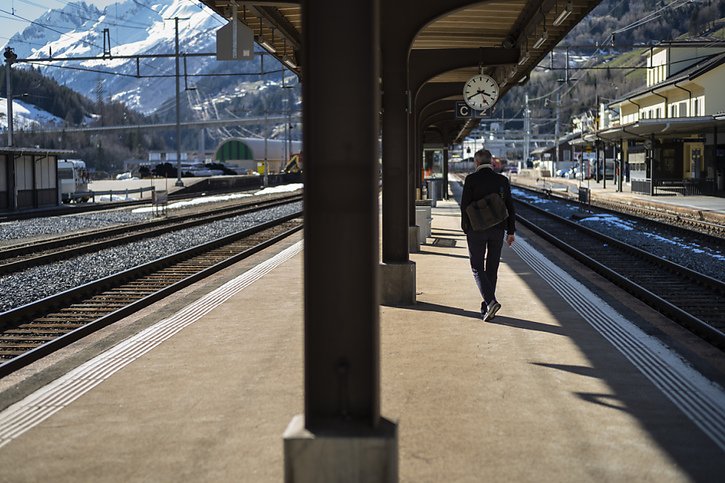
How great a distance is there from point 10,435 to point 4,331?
5.10 metres

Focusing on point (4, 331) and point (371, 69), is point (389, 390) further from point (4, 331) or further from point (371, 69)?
point (4, 331)

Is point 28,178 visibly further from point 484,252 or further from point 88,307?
point 484,252

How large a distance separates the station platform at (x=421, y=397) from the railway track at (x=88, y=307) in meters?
0.30

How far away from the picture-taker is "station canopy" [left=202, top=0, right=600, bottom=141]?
10.6m

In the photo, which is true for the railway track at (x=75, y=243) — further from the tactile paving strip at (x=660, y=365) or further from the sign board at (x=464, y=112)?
the tactile paving strip at (x=660, y=365)

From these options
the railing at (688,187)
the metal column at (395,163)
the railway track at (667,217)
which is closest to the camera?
the metal column at (395,163)

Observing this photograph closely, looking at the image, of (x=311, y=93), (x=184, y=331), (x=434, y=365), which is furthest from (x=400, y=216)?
(x=311, y=93)

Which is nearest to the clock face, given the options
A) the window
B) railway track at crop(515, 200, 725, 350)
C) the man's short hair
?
railway track at crop(515, 200, 725, 350)

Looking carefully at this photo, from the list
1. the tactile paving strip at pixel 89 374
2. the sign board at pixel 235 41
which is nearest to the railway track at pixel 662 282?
the tactile paving strip at pixel 89 374

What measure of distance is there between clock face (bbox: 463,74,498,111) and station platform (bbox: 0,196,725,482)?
7.40 meters

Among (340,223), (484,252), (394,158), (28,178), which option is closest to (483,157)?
(484,252)

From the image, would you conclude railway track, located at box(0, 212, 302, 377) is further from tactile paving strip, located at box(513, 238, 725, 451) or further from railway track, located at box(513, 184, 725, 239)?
railway track, located at box(513, 184, 725, 239)

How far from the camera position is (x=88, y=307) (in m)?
12.2

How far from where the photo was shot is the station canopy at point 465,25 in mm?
10578
